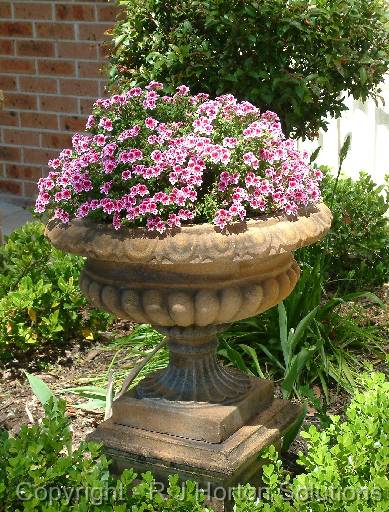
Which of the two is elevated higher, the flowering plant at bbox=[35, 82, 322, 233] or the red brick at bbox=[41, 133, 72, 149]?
the flowering plant at bbox=[35, 82, 322, 233]

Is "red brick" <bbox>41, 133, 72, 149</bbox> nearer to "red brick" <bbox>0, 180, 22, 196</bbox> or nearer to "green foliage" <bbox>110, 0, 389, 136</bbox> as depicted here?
"red brick" <bbox>0, 180, 22, 196</bbox>

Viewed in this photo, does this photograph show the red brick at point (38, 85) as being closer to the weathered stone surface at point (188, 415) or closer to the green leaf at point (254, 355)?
the green leaf at point (254, 355)

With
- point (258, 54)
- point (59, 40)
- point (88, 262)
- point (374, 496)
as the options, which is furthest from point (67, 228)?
point (59, 40)

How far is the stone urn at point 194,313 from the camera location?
280 centimetres

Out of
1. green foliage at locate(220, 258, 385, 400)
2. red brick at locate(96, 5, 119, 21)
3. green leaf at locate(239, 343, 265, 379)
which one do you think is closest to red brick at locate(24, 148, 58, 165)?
red brick at locate(96, 5, 119, 21)

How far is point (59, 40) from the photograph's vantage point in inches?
259

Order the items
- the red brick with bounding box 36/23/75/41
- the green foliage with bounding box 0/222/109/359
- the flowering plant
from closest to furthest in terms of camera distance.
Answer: the flowering plant → the green foliage with bounding box 0/222/109/359 → the red brick with bounding box 36/23/75/41

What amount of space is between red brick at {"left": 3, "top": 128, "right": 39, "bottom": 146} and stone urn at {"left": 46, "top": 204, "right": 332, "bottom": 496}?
3.91 meters

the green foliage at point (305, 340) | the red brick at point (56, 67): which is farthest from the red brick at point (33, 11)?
the green foliage at point (305, 340)

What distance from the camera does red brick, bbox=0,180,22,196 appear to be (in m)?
7.09

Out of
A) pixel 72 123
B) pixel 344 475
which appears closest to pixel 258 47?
pixel 344 475

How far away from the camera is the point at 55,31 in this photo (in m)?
6.58

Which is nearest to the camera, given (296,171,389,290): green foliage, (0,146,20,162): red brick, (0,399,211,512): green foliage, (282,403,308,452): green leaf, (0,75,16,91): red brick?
(0,399,211,512): green foliage

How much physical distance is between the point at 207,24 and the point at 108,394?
1.72 m
